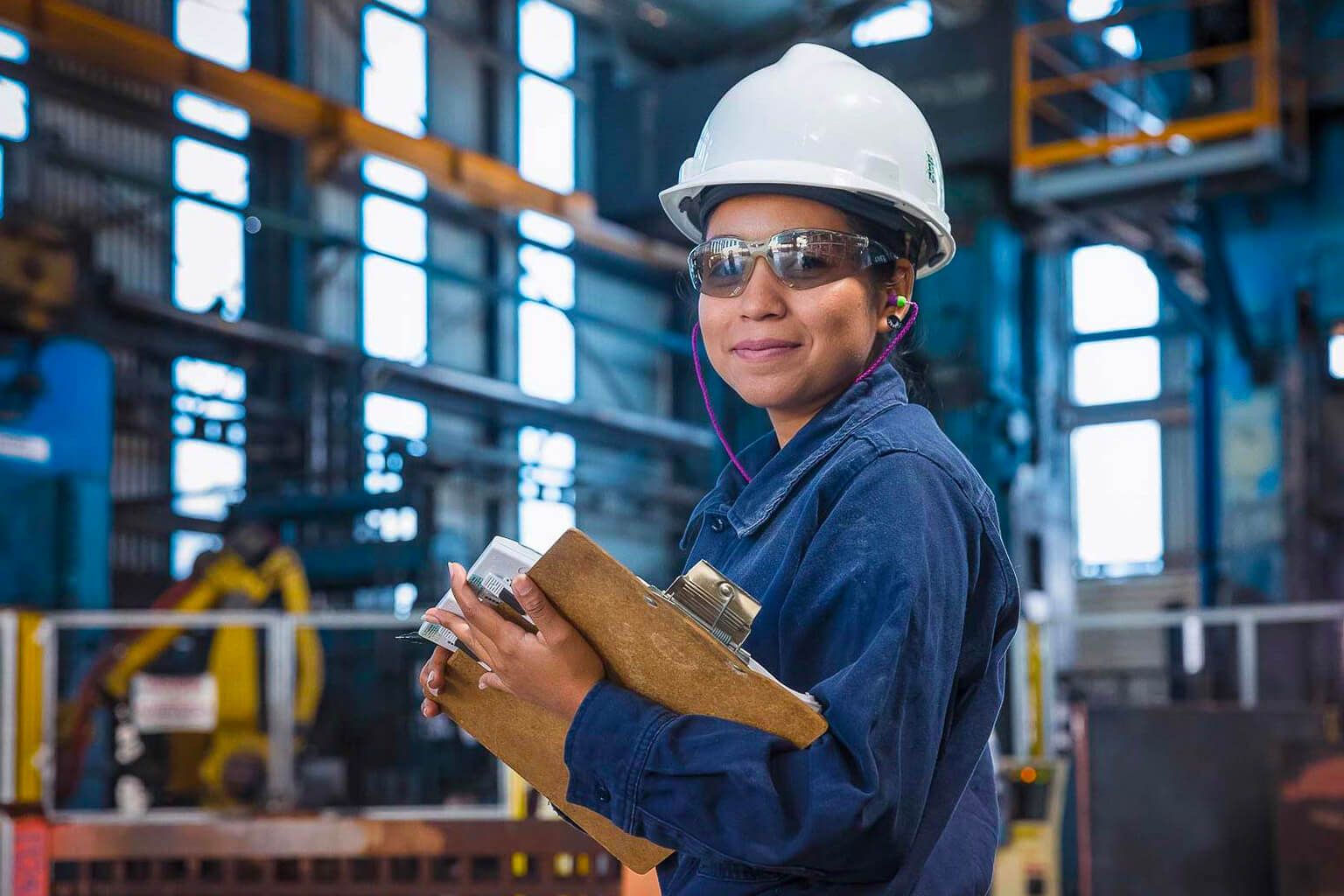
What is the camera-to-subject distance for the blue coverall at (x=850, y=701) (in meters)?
1.73

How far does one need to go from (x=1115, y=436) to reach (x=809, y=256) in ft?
83.7

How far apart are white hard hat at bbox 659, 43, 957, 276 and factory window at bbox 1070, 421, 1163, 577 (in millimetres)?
24976

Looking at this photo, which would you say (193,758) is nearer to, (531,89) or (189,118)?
(189,118)

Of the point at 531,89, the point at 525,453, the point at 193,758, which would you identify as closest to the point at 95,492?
the point at 193,758

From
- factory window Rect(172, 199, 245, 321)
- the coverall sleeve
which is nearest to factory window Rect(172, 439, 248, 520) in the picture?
factory window Rect(172, 199, 245, 321)

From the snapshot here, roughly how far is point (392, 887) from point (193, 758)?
25.2 ft

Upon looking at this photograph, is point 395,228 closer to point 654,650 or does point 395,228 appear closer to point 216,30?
point 216,30

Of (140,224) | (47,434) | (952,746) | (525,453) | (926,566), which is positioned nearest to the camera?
(926,566)

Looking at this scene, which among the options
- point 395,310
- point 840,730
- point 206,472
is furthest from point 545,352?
point 840,730

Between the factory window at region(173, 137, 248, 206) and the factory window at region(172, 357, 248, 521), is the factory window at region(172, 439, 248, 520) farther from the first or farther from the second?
the factory window at region(173, 137, 248, 206)

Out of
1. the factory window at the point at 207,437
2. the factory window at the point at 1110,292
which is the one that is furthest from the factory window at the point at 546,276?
the factory window at the point at 1110,292

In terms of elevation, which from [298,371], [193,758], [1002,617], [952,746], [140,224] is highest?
[140,224]

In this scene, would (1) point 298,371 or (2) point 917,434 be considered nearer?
(2) point 917,434

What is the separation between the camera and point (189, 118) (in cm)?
1914
